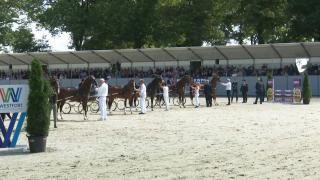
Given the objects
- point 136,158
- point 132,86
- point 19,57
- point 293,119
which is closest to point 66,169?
point 136,158

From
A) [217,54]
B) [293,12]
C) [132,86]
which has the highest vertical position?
[293,12]

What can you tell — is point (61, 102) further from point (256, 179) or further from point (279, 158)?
point (256, 179)

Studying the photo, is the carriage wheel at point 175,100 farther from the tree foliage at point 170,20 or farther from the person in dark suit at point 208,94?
the tree foliage at point 170,20

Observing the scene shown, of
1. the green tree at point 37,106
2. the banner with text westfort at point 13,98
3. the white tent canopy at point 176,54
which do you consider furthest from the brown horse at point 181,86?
the green tree at point 37,106

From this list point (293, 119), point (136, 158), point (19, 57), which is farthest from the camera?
point (19, 57)

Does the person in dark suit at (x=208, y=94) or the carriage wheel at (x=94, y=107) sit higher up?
the person in dark suit at (x=208, y=94)

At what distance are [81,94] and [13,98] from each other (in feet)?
35.7

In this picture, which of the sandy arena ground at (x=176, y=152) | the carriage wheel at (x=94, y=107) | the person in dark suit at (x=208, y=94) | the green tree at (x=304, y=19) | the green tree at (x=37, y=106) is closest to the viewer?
the sandy arena ground at (x=176, y=152)

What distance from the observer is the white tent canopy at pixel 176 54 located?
45128 mm

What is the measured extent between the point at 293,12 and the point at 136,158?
47.5 meters

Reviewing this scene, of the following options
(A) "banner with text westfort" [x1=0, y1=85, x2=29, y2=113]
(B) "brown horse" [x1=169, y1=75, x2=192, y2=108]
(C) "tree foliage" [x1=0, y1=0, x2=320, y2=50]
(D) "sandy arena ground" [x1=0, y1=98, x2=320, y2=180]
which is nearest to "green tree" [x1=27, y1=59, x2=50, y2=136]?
(D) "sandy arena ground" [x1=0, y1=98, x2=320, y2=180]

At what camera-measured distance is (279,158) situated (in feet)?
41.0

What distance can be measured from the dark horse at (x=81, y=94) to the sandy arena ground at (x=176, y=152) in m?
4.08

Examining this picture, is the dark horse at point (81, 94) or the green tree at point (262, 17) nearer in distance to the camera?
the dark horse at point (81, 94)
